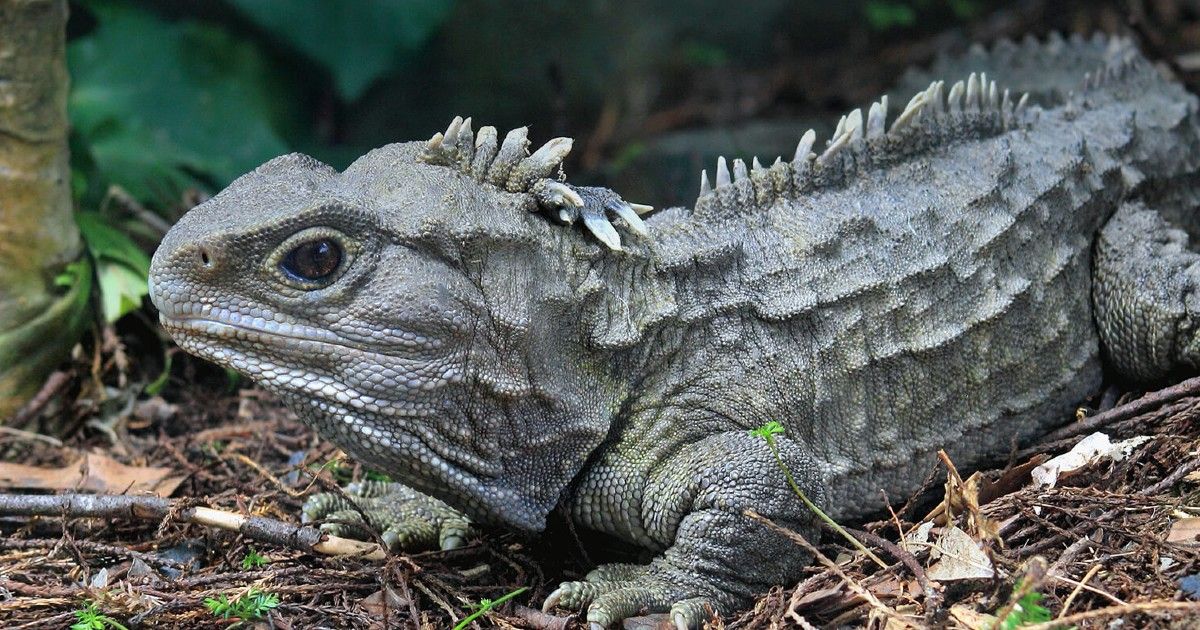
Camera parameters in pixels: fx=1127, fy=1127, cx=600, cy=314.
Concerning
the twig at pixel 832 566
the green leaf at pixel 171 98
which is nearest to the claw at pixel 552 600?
Result: the twig at pixel 832 566

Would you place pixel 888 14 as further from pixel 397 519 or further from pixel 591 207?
pixel 397 519

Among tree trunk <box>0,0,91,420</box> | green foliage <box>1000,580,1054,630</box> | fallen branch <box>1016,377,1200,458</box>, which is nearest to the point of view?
green foliage <box>1000,580,1054,630</box>

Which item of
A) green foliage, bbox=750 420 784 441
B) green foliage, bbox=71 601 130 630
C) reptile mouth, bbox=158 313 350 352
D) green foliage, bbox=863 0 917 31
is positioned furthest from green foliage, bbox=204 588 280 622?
green foliage, bbox=863 0 917 31

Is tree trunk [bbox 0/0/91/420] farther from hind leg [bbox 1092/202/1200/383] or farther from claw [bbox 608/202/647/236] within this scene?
hind leg [bbox 1092/202/1200/383]

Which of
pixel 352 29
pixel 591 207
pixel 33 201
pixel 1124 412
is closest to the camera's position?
pixel 591 207

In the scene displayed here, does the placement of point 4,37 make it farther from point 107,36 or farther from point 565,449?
point 565,449

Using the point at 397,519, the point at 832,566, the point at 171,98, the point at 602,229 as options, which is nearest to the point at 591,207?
the point at 602,229

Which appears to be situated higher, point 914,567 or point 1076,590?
point 1076,590

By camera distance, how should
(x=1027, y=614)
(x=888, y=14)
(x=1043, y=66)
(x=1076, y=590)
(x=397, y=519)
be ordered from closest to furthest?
(x=1027, y=614) → (x=1076, y=590) → (x=397, y=519) → (x=1043, y=66) → (x=888, y=14)
